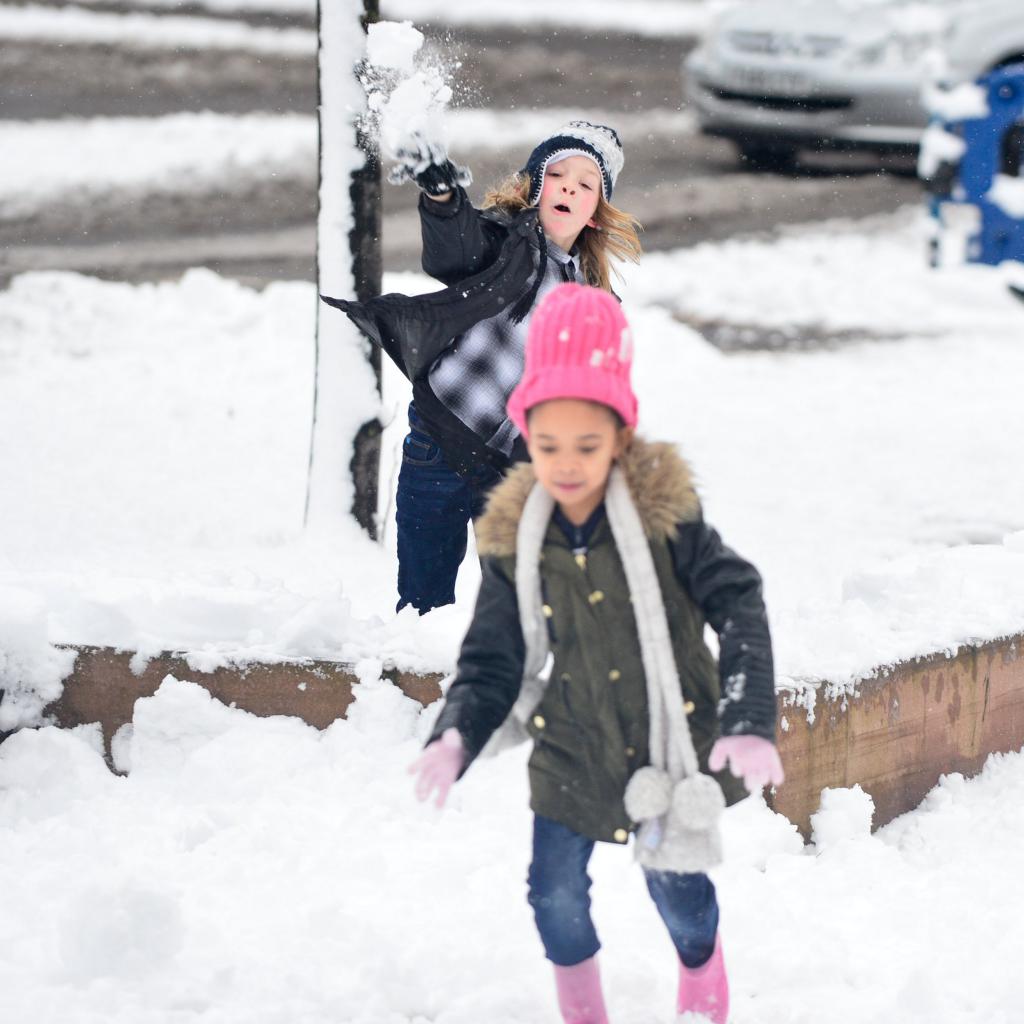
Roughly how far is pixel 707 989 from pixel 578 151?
69.4 inches

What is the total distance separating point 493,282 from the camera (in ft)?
11.2

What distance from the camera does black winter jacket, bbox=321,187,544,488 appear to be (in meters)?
3.37

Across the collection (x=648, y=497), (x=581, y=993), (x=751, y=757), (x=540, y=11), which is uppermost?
(x=540, y=11)

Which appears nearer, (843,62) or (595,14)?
(843,62)

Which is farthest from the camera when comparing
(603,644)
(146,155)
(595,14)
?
(595,14)

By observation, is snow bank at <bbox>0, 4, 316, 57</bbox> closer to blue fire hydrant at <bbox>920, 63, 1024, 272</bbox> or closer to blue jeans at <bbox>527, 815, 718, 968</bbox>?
blue fire hydrant at <bbox>920, 63, 1024, 272</bbox>

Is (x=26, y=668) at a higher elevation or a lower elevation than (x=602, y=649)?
higher

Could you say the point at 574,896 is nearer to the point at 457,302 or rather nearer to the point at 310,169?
the point at 457,302

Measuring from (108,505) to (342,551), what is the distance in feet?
4.09

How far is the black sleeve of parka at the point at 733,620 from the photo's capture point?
2.35 metres

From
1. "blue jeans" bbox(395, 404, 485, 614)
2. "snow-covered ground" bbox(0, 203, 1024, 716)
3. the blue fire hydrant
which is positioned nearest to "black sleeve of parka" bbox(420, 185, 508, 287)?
"blue jeans" bbox(395, 404, 485, 614)

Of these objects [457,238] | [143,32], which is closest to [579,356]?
[457,238]

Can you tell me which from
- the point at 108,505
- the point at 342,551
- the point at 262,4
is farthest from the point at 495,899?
the point at 262,4

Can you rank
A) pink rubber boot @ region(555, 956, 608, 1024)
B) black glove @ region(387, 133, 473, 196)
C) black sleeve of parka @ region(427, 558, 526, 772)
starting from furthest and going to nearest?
black glove @ region(387, 133, 473, 196), pink rubber boot @ region(555, 956, 608, 1024), black sleeve of parka @ region(427, 558, 526, 772)
